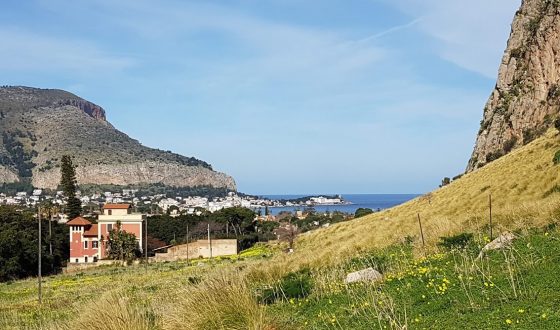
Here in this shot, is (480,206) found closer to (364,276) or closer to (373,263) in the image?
(373,263)

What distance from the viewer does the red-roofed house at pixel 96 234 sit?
7325cm

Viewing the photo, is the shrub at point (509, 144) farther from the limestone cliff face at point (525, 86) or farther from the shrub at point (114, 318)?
the shrub at point (114, 318)

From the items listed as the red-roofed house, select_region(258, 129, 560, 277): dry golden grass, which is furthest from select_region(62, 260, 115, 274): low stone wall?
select_region(258, 129, 560, 277): dry golden grass

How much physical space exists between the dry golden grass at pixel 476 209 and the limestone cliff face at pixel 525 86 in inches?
829

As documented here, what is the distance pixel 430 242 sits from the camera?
612 inches

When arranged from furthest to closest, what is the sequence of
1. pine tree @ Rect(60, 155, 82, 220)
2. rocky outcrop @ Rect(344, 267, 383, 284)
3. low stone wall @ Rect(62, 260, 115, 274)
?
pine tree @ Rect(60, 155, 82, 220) → low stone wall @ Rect(62, 260, 115, 274) → rocky outcrop @ Rect(344, 267, 383, 284)

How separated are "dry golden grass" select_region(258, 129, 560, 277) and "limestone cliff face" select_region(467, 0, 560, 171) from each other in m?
21.1

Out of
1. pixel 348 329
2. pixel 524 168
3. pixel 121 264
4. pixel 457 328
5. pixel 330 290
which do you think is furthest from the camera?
pixel 121 264

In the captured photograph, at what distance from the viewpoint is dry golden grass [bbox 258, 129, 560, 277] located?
16.4 meters

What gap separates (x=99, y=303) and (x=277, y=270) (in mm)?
9599

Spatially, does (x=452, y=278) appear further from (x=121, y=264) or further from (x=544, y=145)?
(x=121, y=264)

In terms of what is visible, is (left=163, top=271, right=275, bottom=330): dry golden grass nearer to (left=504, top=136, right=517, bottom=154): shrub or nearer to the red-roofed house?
(left=504, top=136, right=517, bottom=154): shrub

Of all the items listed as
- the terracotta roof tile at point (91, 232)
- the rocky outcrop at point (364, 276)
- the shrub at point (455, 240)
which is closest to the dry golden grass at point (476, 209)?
the shrub at point (455, 240)

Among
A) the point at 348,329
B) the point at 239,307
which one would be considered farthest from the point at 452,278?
the point at 239,307
